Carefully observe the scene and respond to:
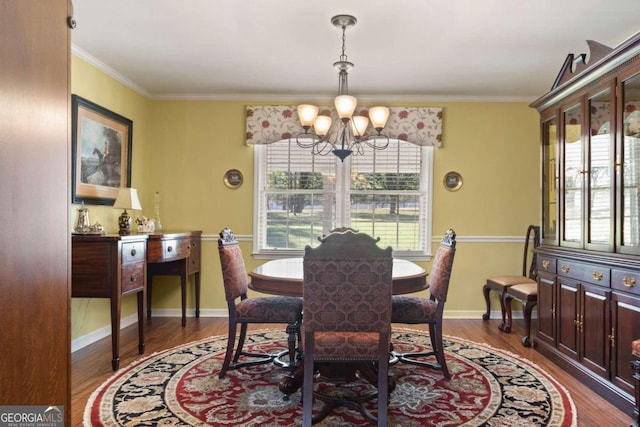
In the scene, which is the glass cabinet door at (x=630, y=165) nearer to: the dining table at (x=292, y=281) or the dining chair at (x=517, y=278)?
the dining table at (x=292, y=281)

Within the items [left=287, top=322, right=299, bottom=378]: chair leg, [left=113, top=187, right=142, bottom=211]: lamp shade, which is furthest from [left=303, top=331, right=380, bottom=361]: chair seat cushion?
[left=113, top=187, right=142, bottom=211]: lamp shade

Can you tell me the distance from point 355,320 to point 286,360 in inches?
53.4

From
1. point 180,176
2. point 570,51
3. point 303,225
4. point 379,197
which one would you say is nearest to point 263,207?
point 303,225

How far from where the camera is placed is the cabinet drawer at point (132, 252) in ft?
10.1

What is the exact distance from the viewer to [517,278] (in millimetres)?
4207

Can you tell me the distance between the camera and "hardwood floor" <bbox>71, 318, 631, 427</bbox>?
2389 mm

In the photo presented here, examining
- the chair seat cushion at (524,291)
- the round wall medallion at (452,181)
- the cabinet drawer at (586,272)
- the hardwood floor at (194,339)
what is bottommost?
the hardwood floor at (194,339)

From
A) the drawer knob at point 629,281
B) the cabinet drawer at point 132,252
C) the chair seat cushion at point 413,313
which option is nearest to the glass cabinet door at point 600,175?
the drawer knob at point 629,281

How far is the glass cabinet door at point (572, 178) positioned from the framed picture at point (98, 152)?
3.75 m

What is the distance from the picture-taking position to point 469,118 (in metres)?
4.64

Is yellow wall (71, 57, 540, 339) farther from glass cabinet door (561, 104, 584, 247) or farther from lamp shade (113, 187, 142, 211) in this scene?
glass cabinet door (561, 104, 584, 247)

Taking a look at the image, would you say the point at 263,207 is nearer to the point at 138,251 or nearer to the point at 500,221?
the point at 138,251

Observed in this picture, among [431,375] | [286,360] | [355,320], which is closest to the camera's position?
[355,320]

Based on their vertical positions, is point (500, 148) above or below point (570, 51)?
below
